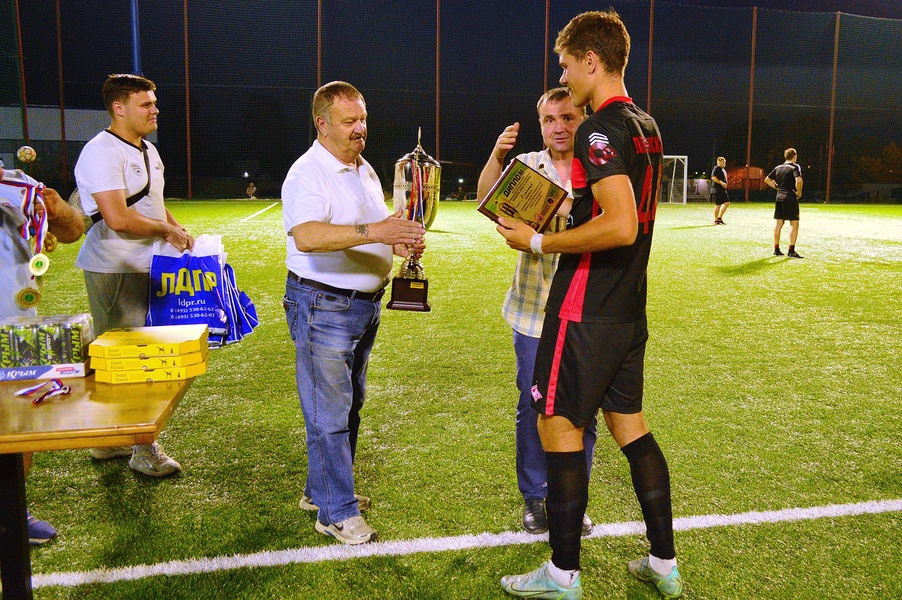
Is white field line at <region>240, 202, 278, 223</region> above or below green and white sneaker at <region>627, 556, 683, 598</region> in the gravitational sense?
above

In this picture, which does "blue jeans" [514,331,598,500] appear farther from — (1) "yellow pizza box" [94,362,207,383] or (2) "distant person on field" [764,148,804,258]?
(2) "distant person on field" [764,148,804,258]

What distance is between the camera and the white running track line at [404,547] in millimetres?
2596

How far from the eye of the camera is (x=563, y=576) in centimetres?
239

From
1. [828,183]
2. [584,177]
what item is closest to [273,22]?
[828,183]

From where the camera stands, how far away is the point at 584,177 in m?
2.16

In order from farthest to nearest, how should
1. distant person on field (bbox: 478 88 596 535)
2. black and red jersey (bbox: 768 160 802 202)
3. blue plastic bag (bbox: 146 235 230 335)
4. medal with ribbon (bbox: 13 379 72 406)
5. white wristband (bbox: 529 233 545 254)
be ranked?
1. black and red jersey (bbox: 768 160 802 202)
2. blue plastic bag (bbox: 146 235 230 335)
3. distant person on field (bbox: 478 88 596 535)
4. white wristband (bbox: 529 233 545 254)
5. medal with ribbon (bbox: 13 379 72 406)

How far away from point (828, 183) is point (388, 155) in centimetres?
1714

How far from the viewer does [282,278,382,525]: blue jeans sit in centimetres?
272

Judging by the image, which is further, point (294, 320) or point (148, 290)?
point (148, 290)

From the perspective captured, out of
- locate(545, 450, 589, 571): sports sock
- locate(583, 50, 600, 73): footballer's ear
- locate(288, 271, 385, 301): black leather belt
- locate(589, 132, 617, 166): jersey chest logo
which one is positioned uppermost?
locate(583, 50, 600, 73): footballer's ear

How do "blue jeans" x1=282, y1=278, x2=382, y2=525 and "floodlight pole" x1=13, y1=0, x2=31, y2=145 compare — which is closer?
"blue jeans" x1=282, y1=278, x2=382, y2=525

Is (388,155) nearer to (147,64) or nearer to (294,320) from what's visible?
(147,64)

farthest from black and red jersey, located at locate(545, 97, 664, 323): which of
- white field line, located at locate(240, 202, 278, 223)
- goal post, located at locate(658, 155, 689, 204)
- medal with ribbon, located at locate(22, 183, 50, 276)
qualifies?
goal post, located at locate(658, 155, 689, 204)

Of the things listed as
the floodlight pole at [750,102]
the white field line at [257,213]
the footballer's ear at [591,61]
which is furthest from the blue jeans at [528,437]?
the floodlight pole at [750,102]
